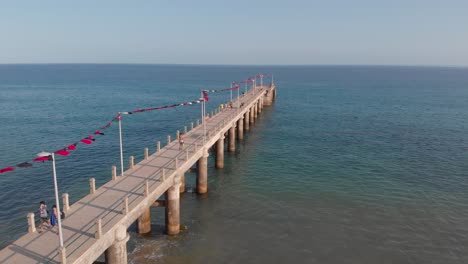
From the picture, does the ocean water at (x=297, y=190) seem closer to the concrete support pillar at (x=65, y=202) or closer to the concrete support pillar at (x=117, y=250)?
the concrete support pillar at (x=117, y=250)

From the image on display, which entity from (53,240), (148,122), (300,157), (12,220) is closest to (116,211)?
(53,240)

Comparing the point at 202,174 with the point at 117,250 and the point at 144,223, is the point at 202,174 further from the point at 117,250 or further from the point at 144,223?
the point at 117,250

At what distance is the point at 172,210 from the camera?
2402 cm

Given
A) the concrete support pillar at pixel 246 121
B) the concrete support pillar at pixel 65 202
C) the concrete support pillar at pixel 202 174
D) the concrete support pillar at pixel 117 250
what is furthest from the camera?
the concrete support pillar at pixel 246 121

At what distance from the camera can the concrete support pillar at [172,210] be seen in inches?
945

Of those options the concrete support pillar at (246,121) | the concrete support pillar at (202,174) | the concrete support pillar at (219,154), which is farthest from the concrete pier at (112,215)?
the concrete support pillar at (246,121)

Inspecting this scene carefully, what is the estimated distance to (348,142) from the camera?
5122 centimetres

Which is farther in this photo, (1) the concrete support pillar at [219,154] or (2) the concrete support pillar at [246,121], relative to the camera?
(2) the concrete support pillar at [246,121]

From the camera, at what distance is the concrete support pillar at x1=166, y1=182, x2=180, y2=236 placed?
24.0 m

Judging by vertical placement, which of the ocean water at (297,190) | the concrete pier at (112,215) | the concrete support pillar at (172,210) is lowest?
the ocean water at (297,190)

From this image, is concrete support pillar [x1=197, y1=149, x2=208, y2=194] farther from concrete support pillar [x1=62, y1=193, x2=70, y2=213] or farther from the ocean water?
concrete support pillar [x1=62, y1=193, x2=70, y2=213]

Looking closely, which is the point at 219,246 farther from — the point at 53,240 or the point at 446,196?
the point at 446,196

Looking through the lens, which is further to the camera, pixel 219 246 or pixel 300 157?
pixel 300 157

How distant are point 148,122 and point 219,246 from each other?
156ft
